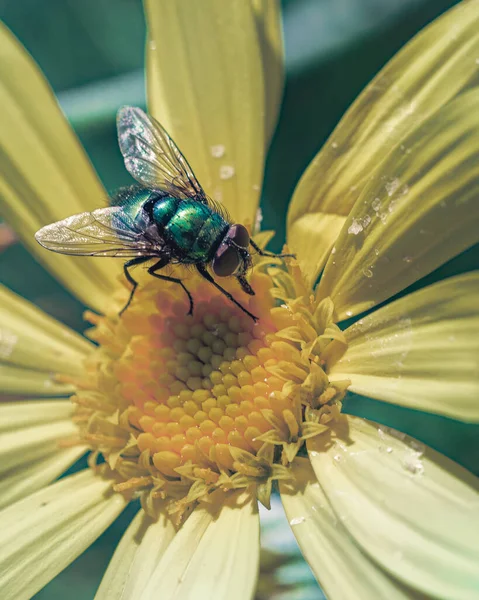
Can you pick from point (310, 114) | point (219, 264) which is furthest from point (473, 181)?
point (310, 114)

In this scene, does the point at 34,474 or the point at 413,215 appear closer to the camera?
the point at 413,215

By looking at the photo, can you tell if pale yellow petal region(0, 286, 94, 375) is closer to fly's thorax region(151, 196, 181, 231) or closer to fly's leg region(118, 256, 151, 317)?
fly's leg region(118, 256, 151, 317)

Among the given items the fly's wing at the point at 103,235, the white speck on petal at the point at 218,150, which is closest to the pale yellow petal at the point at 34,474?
the fly's wing at the point at 103,235

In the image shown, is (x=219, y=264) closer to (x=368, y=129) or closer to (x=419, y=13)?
(x=368, y=129)

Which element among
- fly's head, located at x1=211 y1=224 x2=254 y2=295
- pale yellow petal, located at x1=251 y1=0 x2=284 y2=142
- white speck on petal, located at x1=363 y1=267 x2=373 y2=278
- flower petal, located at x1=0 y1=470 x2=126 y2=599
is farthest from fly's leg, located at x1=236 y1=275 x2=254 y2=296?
flower petal, located at x1=0 y1=470 x2=126 y2=599

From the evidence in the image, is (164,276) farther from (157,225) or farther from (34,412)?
(34,412)

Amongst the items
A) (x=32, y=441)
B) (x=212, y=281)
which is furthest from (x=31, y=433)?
(x=212, y=281)

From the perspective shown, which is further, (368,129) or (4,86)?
(4,86)
